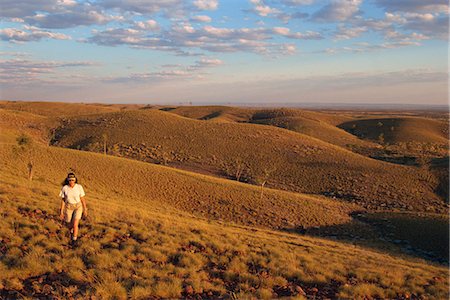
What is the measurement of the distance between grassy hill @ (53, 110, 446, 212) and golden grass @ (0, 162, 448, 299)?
34.3 m

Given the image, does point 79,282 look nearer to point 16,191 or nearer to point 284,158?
point 16,191

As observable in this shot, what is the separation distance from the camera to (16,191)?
65.5ft

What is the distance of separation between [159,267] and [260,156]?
53007mm

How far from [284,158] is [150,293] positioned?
5476 cm

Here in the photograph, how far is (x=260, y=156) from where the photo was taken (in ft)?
209

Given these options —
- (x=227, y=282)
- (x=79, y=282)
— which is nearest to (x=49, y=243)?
(x=79, y=282)

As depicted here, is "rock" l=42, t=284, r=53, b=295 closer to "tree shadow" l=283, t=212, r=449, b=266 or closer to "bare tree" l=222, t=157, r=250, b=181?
"tree shadow" l=283, t=212, r=449, b=266

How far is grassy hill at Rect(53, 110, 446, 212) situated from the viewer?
5003 cm

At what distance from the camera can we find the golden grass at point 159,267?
9781 mm

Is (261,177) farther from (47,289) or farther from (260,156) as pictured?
(47,289)

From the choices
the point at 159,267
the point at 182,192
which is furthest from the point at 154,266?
the point at 182,192

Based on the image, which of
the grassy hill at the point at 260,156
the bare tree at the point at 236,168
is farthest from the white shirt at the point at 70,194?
the bare tree at the point at 236,168

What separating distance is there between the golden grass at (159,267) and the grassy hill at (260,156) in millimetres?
34281

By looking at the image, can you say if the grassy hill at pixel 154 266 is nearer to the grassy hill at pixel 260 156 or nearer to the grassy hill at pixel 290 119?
the grassy hill at pixel 260 156
